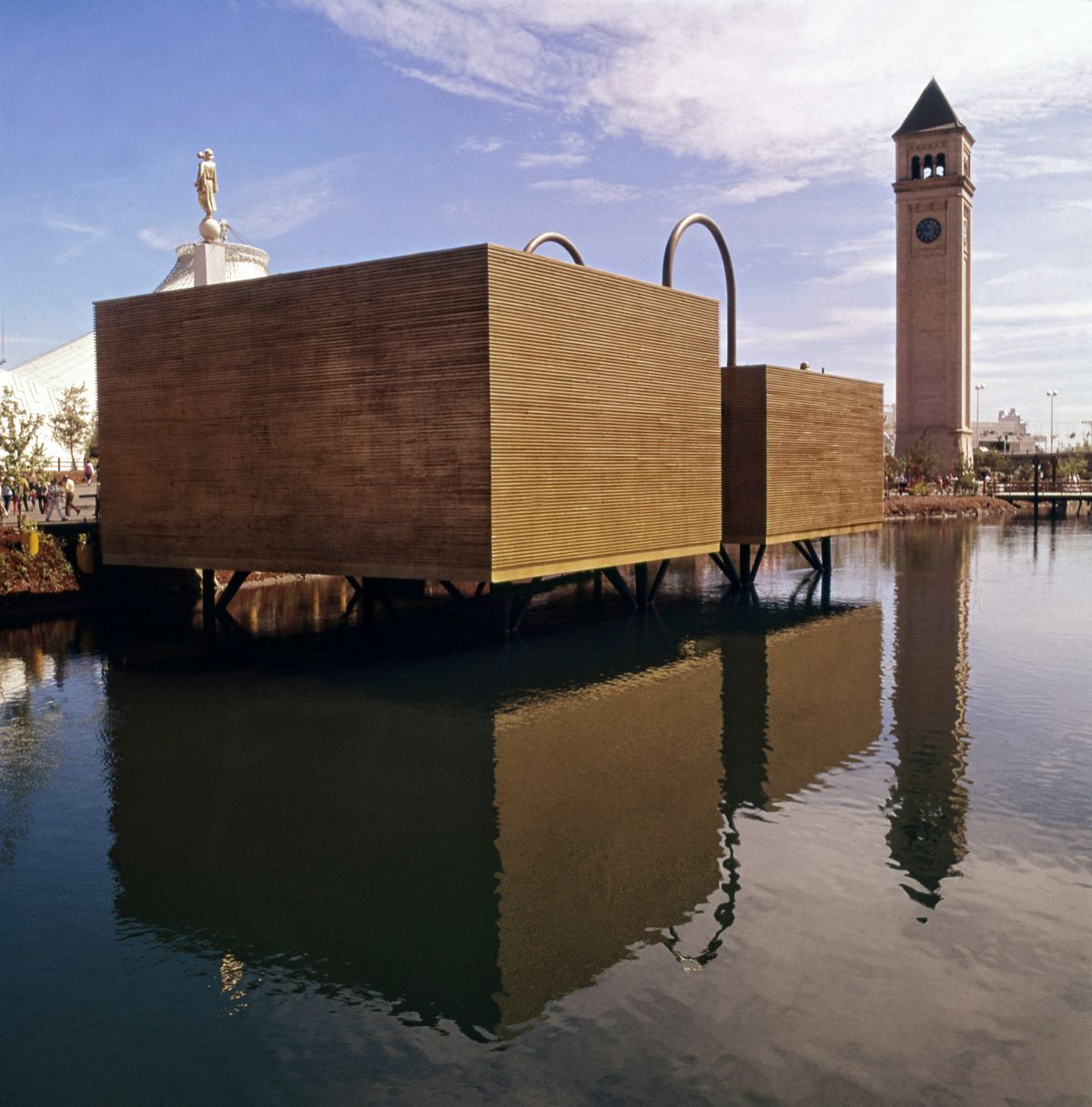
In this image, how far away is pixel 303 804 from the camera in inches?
427

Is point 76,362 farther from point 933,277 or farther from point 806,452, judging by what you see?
point 806,452

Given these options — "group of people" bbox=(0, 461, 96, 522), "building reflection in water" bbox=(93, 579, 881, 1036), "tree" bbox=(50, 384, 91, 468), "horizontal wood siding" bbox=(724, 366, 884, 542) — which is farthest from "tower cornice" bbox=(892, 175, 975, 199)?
"building reflection in water" bbox=(93, 579, 881, 1036)

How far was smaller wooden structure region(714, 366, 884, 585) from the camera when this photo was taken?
26.2m

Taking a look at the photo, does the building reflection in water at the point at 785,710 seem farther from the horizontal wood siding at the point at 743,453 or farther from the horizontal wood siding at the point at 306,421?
the horizontal wood siding at the point at 306,421

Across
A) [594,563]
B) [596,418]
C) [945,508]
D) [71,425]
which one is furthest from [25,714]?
[945,508]

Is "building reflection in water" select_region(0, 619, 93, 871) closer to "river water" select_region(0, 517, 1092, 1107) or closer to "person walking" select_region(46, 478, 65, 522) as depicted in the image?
"river water" select_region(0, 517, 1092, 1107)

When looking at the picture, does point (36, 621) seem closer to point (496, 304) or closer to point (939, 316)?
point (496, 304)

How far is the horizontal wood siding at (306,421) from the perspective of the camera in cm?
1723

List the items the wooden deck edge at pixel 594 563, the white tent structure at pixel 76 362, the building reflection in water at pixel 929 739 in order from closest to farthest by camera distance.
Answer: the building reflection in water at pixel 929 739 → the wooden deck edge at pixel 594 563 → the white tent structure at pixel 76 362

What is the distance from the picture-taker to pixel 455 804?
35.8ft

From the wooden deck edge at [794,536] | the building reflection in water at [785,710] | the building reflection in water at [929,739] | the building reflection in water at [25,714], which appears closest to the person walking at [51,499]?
the building reflection in water at [25,714]

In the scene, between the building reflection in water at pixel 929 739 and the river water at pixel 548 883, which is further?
the building reflection in water at pixel 929 739

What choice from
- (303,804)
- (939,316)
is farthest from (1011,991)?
(939,316)

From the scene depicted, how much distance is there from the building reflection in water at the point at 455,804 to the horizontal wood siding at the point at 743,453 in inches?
291
